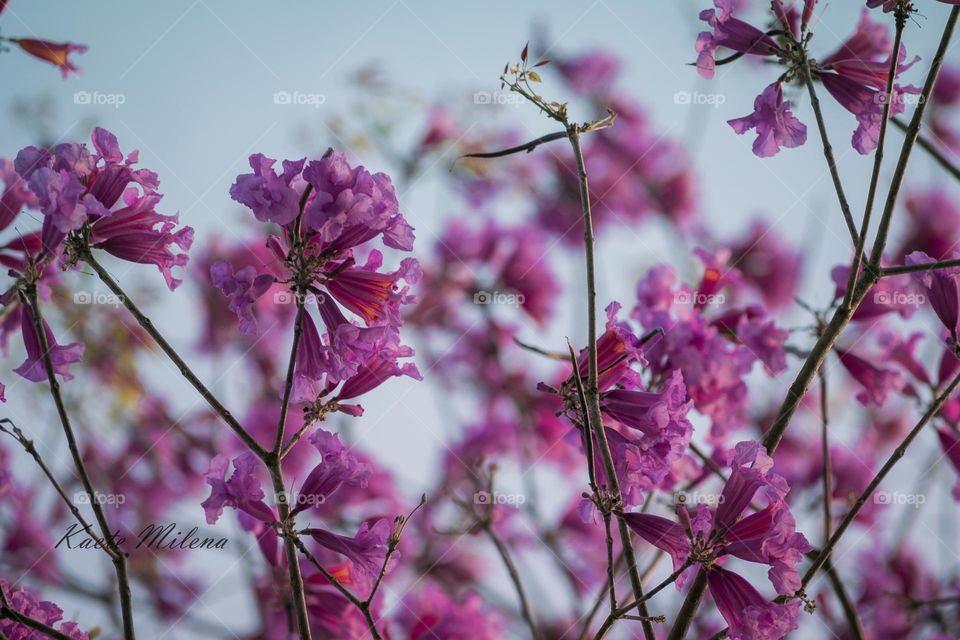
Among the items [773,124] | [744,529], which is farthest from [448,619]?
[773,124]

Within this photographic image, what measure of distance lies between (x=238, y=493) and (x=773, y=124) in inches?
64.2

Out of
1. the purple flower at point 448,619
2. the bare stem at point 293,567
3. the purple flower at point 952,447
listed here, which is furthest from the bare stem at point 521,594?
the purple flower at point 952,447

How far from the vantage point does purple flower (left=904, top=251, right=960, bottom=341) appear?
214 centimetres

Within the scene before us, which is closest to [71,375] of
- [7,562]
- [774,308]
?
[7,562]

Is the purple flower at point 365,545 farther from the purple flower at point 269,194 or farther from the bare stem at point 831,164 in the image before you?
the bare stem at point 831,164

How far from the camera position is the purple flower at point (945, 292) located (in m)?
2.14

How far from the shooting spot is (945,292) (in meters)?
2.15

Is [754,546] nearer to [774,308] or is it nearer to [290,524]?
[290,524]

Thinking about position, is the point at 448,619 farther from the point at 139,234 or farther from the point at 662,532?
the point at 139,234

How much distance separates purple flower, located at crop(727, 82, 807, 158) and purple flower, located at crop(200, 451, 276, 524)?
1520mm

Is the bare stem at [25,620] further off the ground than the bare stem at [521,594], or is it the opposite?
the bare stem at [521,594]

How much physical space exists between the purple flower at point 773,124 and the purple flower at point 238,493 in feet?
4.99

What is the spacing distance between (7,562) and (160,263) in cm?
367

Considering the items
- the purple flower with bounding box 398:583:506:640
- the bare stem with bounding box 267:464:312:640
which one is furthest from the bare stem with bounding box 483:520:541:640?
the bare stem with bounding box 267:464:312:640
